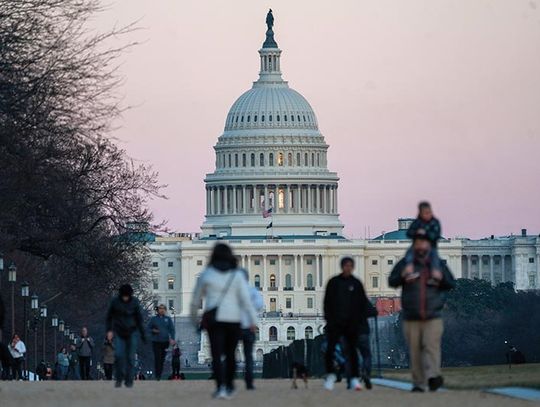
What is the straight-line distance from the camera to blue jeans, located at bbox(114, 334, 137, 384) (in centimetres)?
4221

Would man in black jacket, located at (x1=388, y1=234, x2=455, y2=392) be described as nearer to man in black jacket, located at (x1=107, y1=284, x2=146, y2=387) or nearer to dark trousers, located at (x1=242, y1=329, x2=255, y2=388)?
dark trousers, located at (x1=242, y1=329, x2=255, y2=388)

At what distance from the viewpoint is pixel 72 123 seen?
5384 cm

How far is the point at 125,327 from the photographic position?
41.7m

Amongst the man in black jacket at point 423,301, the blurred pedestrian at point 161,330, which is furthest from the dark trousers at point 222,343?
the blurred pedestrian at point 161,330

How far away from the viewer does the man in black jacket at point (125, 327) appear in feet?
135

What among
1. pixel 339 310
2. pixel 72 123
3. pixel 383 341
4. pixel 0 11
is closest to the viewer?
pixel 339 310

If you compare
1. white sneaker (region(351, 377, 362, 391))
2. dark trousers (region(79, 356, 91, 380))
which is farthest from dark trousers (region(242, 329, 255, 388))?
dark trousers (region(79, 356, 91, 380))

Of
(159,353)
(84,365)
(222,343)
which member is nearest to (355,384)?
(222,343)

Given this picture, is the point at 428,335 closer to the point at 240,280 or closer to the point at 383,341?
the point at 240,280

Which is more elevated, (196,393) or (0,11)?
(0,11)

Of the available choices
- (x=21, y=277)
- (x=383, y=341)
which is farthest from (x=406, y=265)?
(x=383, y=341)

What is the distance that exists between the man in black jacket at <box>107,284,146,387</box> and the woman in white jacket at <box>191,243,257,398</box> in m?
6.82

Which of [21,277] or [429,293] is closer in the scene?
[429,293]

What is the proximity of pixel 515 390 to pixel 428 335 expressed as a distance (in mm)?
2841
